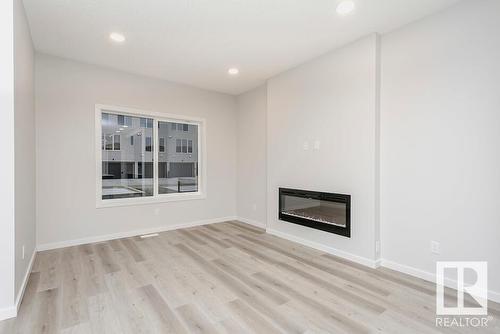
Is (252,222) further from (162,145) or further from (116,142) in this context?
(116,142)

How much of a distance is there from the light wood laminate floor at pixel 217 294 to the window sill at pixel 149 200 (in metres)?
0.79

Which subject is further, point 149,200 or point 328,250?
point 149,200

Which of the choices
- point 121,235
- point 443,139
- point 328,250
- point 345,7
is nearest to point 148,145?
point 121,235

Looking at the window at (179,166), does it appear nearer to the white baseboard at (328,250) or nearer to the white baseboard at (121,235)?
the white baseboard at (121,235)

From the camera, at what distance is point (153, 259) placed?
10.8ft

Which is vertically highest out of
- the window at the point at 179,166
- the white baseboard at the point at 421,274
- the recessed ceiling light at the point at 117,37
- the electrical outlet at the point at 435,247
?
the recessed ceiling light at the point at 117,37

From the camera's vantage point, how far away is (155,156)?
15.7ft

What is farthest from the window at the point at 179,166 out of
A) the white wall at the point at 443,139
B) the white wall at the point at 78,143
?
the white wall at the point at 443,139

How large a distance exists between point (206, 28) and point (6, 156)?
→ 232 centimetres

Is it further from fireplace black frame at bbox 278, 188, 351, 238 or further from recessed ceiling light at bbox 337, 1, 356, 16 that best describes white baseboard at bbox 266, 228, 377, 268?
recessed ceiling light at bbox 337, 1, 356, 16

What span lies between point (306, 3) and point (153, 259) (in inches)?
137

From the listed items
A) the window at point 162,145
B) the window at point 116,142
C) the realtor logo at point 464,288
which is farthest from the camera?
the window at point 162,145

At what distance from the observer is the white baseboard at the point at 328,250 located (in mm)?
3068

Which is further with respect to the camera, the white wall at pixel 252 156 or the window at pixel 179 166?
the white wall at pixel 252 156
